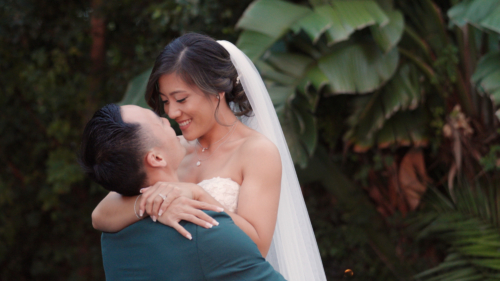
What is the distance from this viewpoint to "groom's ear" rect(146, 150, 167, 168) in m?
1.57

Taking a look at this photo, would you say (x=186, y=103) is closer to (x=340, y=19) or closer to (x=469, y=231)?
(x=340, y=19)

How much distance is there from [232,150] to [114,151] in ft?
2.36

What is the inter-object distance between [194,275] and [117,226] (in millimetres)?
357

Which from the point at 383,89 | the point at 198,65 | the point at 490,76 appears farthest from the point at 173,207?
the point at 383,89

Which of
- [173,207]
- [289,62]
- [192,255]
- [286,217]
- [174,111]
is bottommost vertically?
[286,217]

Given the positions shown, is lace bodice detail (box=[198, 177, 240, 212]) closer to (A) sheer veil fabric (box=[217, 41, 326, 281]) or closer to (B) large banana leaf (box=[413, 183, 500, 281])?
(A) sheer veil fabric (box=[217, 41, 326, 281])

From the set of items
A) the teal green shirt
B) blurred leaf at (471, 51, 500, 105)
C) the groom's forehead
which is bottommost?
blurred leaf at (471, 51, 500, 105)

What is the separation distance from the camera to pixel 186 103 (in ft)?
6.70

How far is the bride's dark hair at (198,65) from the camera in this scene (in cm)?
203

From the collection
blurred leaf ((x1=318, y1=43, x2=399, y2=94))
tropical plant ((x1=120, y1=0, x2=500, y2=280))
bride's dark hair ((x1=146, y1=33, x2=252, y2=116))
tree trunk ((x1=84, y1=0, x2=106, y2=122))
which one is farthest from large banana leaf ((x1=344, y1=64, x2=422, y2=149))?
tree trunk ((x1=84, y1=0, x2=106, y2=122))

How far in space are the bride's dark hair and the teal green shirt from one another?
0.76 metres

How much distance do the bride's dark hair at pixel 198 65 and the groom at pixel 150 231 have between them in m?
0.38

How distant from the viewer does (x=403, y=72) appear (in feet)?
13.8

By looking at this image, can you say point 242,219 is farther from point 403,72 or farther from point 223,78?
point 403,72
